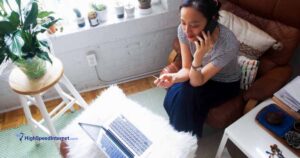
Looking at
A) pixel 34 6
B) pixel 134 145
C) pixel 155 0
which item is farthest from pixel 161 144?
pixel 155 0

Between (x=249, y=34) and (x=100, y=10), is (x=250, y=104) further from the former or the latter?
(x=100, y=10)

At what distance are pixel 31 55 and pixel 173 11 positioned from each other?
1.13m

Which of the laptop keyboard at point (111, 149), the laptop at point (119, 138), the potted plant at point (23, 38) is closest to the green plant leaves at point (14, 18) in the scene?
the potted plant at point (23, 38)

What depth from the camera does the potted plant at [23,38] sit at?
1194 mm

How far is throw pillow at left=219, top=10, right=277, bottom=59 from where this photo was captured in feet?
5.12

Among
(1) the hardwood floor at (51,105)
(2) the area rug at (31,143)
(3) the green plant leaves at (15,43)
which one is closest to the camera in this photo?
(3) the green plant leaves at (15,43)

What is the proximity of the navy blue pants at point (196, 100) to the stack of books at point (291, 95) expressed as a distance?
25cm

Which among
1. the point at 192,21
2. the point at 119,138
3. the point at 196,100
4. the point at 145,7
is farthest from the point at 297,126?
the point at 145,7

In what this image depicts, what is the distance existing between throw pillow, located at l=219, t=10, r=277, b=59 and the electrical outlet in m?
1.01

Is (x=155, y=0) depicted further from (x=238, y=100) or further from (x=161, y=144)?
(x=161, y=144)

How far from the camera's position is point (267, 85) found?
148cm

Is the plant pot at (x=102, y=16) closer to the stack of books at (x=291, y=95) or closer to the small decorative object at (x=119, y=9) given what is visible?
the small decorative object at (x=119, y=9)

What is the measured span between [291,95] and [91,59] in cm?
141

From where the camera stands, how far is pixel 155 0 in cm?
209
